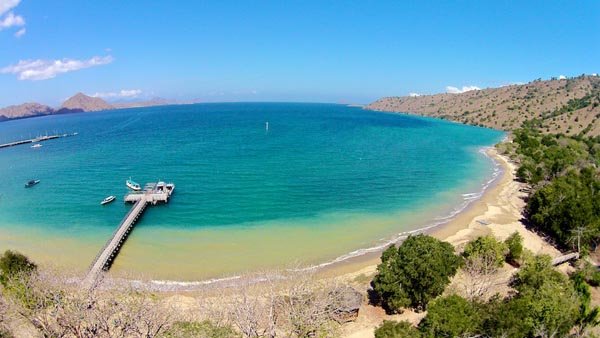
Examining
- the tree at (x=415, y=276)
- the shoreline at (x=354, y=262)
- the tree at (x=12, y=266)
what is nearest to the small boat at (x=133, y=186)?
the shoreline at (x=354, y=262)

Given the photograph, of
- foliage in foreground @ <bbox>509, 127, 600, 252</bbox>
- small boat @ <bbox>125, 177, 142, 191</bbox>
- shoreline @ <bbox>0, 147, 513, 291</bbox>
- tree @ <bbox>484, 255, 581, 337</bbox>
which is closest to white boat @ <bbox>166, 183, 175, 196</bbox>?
small boat @ <bbox>125, 177, 142, 191</bbox>

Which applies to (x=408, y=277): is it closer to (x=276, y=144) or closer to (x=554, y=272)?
(x=554, y=272)

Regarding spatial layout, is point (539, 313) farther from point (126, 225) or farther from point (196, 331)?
point (126, 225)

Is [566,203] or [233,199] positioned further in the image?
[233,199]

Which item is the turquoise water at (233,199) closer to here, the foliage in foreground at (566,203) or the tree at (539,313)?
the foliage in foreground at (566,203)

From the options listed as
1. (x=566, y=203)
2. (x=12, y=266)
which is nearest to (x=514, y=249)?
(x=566, y=203)

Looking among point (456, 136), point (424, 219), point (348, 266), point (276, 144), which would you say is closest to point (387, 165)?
point (424, 219)
